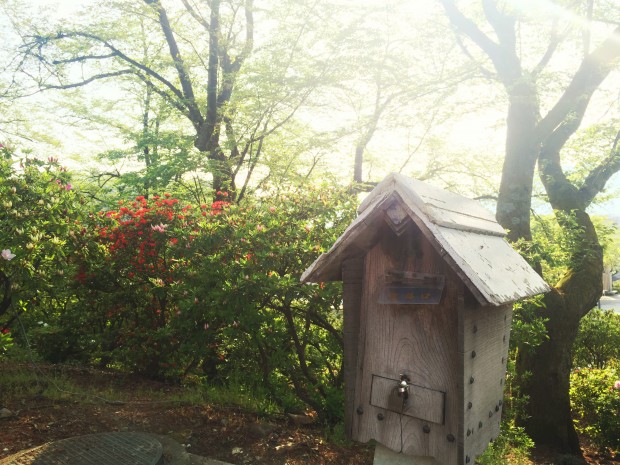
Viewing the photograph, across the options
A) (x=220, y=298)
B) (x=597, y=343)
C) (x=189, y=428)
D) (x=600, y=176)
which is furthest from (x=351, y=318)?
(x=597, y=343)

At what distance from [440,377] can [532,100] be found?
692cm

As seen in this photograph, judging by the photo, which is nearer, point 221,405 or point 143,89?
point 221,405

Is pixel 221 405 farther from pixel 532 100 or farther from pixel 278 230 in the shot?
pixel 532 100

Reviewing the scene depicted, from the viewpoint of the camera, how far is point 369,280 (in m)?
2.21

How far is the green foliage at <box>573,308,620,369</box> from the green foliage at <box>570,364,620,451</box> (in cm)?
169

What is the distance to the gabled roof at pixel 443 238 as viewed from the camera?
1743 millimetres

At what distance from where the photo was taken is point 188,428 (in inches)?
167

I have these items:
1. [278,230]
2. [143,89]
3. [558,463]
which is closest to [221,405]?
[278,230]

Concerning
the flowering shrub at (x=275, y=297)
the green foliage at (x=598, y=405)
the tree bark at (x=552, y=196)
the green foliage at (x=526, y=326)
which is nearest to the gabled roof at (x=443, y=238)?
the flowering shrub at (x=275, y=297)

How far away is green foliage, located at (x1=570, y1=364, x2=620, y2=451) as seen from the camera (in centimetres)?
657

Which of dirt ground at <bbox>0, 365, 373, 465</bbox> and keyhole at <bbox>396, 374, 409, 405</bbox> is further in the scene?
dirt ground at <bbox>0, 365, 373, 465</bbox>

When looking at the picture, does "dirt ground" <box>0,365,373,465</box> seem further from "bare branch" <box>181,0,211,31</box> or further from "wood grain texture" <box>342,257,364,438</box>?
"bare branch" <box>181,0,211,31</box>

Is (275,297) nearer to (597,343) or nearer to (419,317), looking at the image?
(419,317)

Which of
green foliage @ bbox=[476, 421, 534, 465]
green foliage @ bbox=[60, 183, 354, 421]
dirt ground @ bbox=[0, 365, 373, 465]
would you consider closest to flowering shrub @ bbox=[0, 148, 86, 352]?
green foliage @ bbox=[60, 183, 354, 421]
